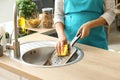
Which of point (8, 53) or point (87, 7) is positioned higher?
point (87, 7)

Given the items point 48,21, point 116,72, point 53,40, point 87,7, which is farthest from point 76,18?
point 116,72

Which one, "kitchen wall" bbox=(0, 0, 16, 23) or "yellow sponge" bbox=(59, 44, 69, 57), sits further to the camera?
"kitchen wall" bbox=(0, 0, 16, 23)

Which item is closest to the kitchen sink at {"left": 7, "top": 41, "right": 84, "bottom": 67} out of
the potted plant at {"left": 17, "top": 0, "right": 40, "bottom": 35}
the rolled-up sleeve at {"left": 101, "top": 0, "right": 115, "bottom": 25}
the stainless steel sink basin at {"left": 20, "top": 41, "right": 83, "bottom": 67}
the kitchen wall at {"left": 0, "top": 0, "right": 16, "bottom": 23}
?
the stainless steel sink basin at {"left": 20, "top": 41, "right": 83, "bottom": 67}

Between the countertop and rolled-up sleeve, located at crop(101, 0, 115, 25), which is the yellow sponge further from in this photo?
rolled-up sleeve, located at crop(101, 0, 115, 25)

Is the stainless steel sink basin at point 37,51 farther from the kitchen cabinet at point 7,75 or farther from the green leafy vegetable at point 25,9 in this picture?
the green leafy vegetable at point 25,9

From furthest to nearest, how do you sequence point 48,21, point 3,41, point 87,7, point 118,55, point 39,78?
point 48,21
point 87,7
point 3,41
point 118,55
point 39,78

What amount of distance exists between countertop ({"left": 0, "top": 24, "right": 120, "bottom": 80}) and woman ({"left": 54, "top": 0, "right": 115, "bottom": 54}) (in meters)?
0.27

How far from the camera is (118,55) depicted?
4.21ft

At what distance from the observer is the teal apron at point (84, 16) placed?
1.56 meters

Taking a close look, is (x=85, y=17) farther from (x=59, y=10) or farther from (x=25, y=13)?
(x=25, y=13)

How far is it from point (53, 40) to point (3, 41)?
1.10ft

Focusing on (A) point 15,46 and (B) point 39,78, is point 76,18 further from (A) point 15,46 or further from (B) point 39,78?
(B) point 39,78

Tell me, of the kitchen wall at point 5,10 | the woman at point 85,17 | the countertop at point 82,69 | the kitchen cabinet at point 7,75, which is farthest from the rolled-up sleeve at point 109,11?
the kitchen wall at point 5,10

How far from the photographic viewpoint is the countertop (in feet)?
3.48
